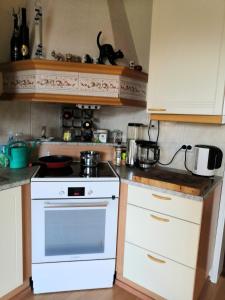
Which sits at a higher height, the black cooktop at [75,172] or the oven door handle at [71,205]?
the black cooktop at [75,172]

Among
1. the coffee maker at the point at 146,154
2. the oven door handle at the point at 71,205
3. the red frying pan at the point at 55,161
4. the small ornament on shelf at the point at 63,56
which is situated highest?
the small ornament on shelf at the point at 63,56

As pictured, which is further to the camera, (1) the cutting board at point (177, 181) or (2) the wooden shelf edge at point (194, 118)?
(2) the wooden shelf edge at point (194, 118)

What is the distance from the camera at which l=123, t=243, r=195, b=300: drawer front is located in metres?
1.54

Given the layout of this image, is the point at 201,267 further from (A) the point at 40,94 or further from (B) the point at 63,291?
(A) the point at 40,94

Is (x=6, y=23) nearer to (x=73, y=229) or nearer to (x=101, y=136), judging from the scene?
(x=101, y=136)

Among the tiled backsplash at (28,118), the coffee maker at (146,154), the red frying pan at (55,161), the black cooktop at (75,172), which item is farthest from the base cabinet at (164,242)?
the tiled backsplash at (28,118)

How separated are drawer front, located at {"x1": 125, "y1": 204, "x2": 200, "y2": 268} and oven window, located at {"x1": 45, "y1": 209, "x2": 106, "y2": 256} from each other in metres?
0.22

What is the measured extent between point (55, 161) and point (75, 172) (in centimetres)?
23

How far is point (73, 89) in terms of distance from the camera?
1874 mm

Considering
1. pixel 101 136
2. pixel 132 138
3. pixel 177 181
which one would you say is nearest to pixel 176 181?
pixel 177 181

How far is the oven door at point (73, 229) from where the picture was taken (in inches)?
65.4

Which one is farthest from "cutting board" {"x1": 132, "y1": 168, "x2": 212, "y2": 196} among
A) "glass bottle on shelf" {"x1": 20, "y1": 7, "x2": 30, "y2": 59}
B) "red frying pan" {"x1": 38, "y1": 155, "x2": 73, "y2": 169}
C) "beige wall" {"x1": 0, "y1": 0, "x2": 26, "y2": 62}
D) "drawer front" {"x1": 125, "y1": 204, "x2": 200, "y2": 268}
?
"beige wall" {"x1": 0, "y1": 0, "x2": 26, "y2": 62}

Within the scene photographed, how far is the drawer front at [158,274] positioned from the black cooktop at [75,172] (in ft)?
1.88

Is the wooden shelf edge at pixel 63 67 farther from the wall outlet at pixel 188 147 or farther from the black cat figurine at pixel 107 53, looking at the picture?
the wall outlet at pixel 188 147
